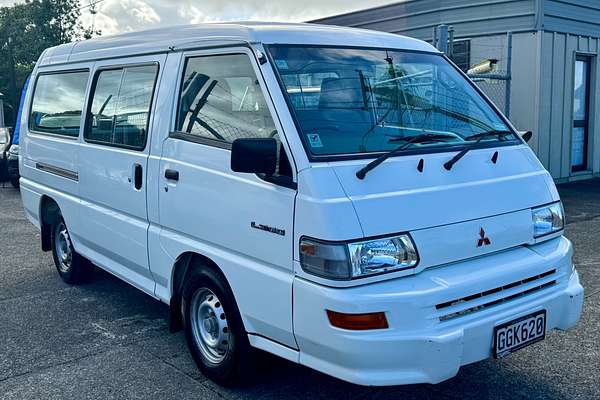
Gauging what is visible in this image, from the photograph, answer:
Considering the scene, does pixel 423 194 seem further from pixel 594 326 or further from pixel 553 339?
pixel 594 326

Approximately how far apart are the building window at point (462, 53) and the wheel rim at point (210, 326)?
9.46 meters

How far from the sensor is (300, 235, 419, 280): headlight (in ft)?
9.89

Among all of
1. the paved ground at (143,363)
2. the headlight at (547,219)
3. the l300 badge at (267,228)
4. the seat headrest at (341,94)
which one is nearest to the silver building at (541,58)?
the paved ground at (143,363)

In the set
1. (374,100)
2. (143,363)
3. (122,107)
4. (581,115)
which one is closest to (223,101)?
(374,100)

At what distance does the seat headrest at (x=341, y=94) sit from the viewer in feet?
12.0

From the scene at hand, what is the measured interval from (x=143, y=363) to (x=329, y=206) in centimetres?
196

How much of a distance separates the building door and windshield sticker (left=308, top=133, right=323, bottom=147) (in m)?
10.6

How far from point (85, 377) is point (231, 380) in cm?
96

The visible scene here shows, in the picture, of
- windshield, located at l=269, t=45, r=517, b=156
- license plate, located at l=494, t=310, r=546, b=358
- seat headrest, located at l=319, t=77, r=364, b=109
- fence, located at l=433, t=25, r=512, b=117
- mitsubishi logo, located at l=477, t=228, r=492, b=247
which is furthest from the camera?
fence, located at l=433, t=25, r=512, b=117

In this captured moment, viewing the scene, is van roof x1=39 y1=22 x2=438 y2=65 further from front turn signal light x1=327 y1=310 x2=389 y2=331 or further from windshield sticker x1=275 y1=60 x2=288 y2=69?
front turn signal light x1=327 y1=310 x2=389 y2=331

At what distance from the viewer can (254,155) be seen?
10.6ft

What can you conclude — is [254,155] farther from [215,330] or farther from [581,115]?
[581,115]

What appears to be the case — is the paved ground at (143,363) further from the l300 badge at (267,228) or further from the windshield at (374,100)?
the windshield at (374,100)

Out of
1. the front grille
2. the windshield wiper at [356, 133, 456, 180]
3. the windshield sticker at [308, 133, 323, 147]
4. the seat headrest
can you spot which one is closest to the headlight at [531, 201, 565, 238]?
the front grille
